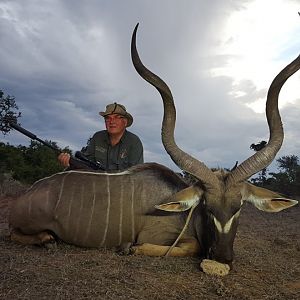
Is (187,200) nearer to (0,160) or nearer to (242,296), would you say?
(242,296)

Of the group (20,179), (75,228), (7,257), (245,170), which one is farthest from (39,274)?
(20,179)

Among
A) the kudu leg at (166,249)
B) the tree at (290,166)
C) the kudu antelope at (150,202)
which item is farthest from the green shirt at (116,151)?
the tree at (290,166)

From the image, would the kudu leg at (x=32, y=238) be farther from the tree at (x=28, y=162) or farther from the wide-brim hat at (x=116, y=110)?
the tree at (x=28, y=162)

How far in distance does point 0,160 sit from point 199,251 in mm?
11276

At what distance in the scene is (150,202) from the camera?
4.27 m

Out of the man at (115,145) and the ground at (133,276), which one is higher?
the man at (115,145)

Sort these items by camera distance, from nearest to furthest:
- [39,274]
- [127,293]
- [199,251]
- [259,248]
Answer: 1. [127,293]
2. [39,274]
3. [199,251]
4. [259,248]

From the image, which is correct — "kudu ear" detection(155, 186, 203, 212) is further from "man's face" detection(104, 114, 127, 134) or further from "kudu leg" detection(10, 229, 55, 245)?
"man's face" detection(104, 114, 127, 134)

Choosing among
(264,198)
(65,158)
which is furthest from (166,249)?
(65,158)

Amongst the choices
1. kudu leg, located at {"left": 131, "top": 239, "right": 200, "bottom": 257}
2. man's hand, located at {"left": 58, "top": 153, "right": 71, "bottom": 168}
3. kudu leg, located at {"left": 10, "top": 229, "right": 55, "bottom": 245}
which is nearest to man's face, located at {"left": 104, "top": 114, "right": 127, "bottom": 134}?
man's hand, located at {"left": 58, "top": 153, "right": 71, "bottom": 168}

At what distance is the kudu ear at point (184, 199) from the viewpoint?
3797mm

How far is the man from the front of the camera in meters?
5.66

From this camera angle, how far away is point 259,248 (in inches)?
181

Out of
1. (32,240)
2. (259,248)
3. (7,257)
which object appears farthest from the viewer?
(259,248)
